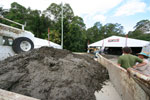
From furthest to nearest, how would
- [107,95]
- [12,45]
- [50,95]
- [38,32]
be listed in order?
[38,32] < [12,45] < [107,95] < [50,95]

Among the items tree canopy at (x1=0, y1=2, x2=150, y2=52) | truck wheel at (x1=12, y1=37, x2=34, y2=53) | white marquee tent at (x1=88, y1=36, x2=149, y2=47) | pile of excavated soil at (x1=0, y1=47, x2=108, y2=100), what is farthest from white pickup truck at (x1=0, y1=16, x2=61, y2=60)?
tree canopy at (x1=0, y1=2, x2=150, y2=52)

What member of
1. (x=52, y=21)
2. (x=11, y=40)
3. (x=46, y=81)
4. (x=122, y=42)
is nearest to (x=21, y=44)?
(x=11, y=40)

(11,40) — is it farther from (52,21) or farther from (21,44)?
(52,21)

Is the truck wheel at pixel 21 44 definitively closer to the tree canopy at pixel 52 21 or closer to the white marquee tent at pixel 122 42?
the white marquee tent at pixel 122 42

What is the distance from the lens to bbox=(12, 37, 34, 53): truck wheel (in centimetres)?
294

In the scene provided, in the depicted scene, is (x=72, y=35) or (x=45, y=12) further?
(x=45, y=12)

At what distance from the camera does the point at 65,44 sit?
18.6 m

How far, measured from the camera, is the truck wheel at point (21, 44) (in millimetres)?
2943

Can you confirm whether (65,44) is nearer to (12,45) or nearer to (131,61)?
(12,45)

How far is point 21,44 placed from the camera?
315cm

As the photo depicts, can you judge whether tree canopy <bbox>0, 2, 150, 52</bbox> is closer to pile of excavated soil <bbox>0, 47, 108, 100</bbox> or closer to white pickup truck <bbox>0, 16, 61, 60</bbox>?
white pickup truck <bbox>0, 16, 61, 60</bbox>

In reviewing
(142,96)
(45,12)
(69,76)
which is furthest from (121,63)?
(45,12)

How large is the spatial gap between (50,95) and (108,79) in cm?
194

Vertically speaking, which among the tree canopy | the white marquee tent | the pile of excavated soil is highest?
the tree canopy
